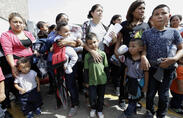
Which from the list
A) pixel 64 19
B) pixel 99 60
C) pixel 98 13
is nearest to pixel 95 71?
pixel 99 60

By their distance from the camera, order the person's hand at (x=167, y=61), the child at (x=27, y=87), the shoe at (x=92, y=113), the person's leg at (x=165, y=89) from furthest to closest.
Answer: the shoe at (x=92, y=113)
the child at (x=27, y=87)
the person's leg at (x=165, y=89)
the person's hand at (x=167, y=61)

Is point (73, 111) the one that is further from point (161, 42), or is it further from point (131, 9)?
point (131, 9)

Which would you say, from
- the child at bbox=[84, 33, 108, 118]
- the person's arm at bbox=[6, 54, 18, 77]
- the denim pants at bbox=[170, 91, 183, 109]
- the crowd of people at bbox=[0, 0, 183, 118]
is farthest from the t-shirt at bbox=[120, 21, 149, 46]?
the person's arm at bbox=[6, 54, 18, 77]

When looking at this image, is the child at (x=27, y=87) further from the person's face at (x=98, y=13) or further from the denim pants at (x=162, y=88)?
the denim pants at (x=162, y=88)

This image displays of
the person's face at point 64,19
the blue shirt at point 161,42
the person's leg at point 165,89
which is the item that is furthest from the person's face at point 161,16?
the person's face at point 64,19

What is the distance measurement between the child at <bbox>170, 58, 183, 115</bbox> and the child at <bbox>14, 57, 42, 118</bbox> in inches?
111

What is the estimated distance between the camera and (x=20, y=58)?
1.97m

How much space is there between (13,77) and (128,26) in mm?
2370

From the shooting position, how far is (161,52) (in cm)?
166

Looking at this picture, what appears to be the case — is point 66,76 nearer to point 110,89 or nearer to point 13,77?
point 13,77

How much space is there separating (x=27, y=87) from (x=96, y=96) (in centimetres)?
130

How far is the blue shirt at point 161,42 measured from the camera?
161 centimetres

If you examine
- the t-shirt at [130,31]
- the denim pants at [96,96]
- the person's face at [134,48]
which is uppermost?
the t-shirt at [130,31]

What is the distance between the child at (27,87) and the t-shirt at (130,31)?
187 cm
